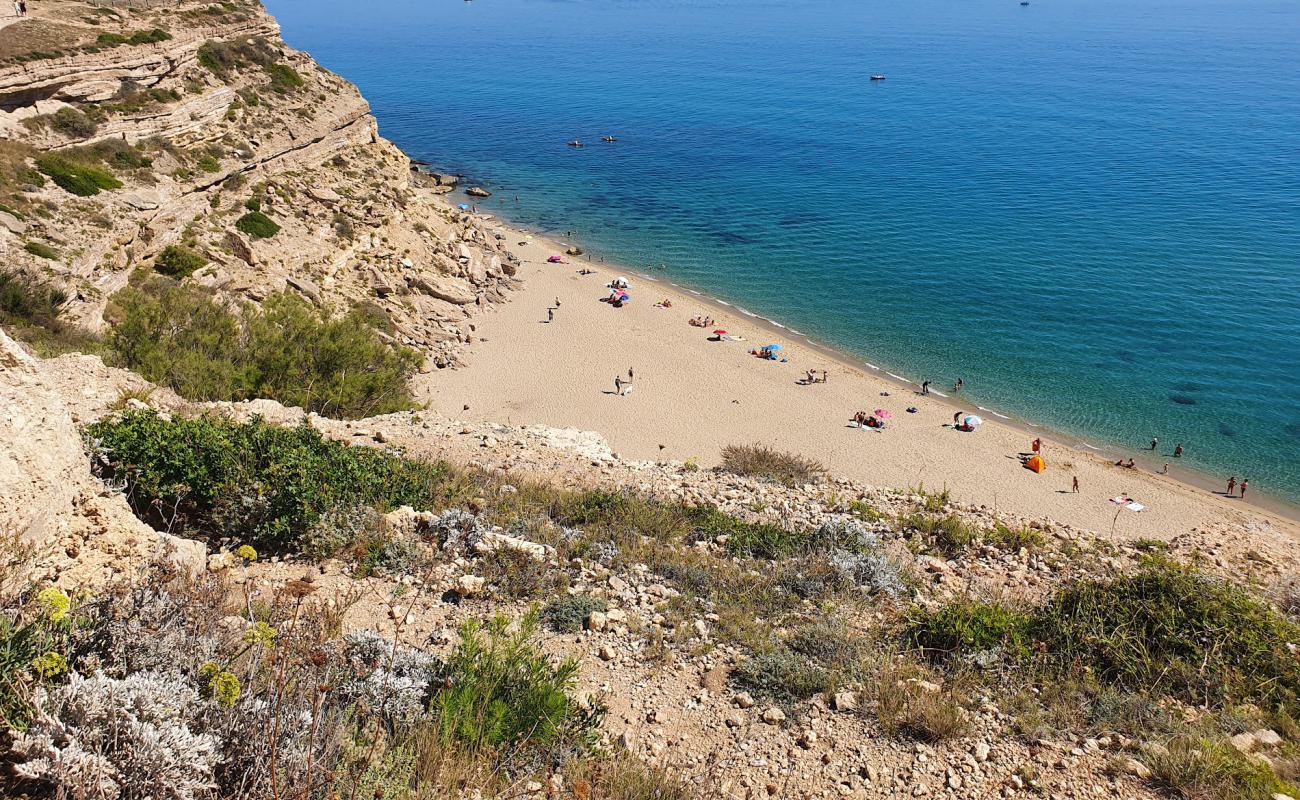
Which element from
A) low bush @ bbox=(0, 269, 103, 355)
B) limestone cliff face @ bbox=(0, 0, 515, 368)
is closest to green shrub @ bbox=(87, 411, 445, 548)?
low bush @ bbox=(0, 269, 103, 355)

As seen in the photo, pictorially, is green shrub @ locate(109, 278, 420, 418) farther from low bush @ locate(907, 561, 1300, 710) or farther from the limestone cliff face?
low bush @ locate(907, 561, 1300, 710)

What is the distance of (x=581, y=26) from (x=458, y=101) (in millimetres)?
81190

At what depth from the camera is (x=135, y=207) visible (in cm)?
2359

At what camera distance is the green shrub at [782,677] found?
7477 mm

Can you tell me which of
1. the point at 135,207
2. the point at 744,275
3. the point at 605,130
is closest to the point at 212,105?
the point at 135,207

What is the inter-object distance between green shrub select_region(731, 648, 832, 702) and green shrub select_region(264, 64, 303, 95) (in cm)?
4052

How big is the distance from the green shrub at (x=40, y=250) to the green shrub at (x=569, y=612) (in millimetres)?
18630

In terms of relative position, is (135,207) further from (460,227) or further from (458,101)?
(458,101)

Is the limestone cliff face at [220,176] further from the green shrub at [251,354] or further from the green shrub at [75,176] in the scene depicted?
the green shrub at [251,354]

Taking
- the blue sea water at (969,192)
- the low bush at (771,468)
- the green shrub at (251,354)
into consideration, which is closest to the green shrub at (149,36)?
the green shrub at (251,354)

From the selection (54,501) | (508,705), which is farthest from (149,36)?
(508,705)

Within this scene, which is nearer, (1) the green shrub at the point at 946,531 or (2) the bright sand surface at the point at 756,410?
(1) the green shrub at the point at 946,531

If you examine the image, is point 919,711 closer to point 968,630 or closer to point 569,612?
point 968,630

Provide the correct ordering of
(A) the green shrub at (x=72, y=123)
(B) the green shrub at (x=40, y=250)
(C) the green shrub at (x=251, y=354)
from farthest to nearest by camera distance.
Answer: (A) the green shrub at (x=72, y=123) → (B) the green shrub at (x=40, y=250) → (C) the green shrub at (x=251, y=354)
